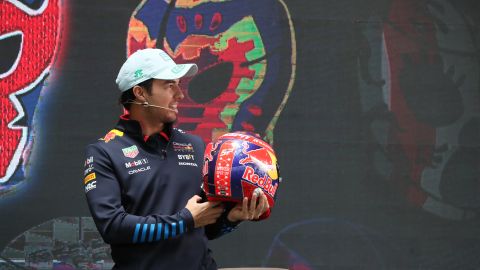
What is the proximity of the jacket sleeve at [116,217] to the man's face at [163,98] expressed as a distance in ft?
0.84

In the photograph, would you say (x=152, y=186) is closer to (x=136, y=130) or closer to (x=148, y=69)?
(x=136, y=130)

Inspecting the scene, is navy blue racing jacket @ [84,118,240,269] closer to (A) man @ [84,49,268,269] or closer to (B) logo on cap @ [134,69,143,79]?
(A) man @ [84,49,268,269]

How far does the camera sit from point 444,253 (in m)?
5.16

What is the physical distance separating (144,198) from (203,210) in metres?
0.21

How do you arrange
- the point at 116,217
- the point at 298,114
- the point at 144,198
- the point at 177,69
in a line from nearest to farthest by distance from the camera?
the point at 116,217
the point at 144,198
the point at 177,69
the point at 298,114

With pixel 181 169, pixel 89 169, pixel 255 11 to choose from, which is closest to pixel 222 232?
pixel 181 169

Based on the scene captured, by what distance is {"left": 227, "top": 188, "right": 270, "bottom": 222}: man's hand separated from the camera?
233 cm

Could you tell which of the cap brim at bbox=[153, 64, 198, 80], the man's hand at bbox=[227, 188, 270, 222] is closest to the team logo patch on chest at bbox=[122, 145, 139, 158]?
the cap brim at bbox=[153, 64, 198, 80]

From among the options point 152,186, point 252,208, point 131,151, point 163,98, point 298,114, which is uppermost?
point 163,98

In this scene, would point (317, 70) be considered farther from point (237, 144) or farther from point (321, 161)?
point (237, 144)

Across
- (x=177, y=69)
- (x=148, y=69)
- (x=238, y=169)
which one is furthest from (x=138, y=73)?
(x=238, y=169)

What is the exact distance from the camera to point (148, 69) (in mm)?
2502

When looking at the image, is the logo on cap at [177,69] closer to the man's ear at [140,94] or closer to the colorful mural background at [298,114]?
the man's ear at [140,94]

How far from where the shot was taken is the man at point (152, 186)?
2344 mm
